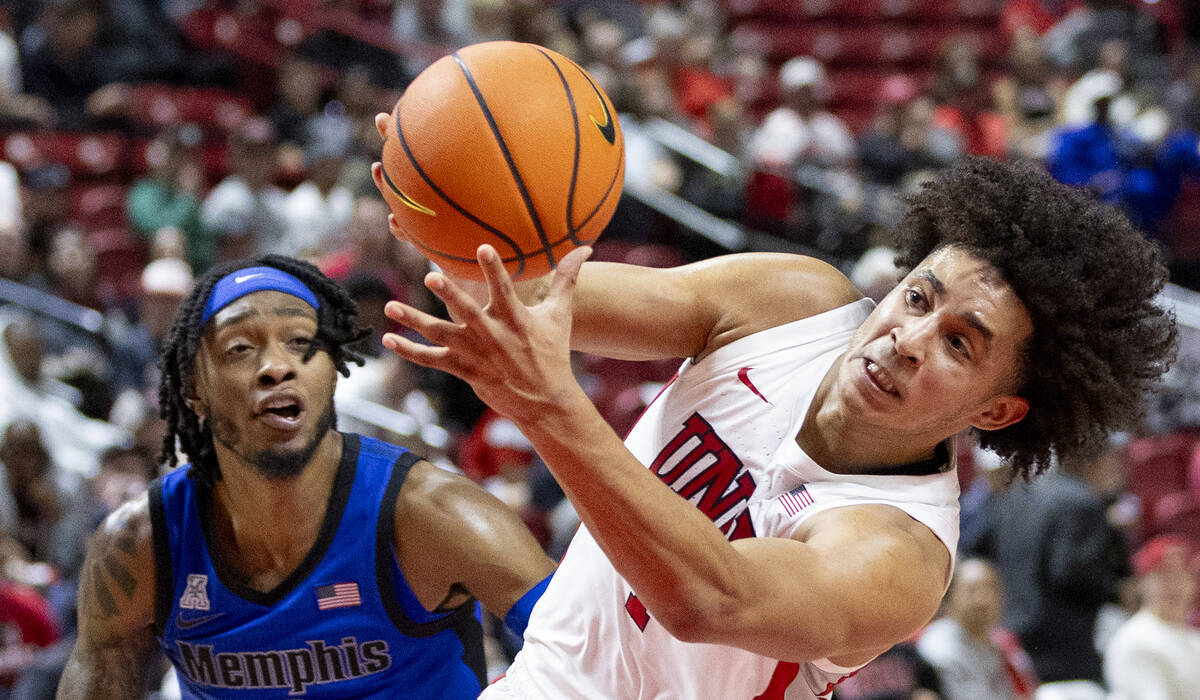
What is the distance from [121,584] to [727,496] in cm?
151

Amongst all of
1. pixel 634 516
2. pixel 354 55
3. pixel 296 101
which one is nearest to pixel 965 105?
pixel 354 55

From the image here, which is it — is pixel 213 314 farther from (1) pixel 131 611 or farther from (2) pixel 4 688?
(2) pixel 4 688

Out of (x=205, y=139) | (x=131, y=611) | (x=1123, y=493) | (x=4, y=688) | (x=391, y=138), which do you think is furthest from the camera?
(x=205, y=139)

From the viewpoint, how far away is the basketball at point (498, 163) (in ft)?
6.90

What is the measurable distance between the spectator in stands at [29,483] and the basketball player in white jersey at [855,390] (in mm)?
4322

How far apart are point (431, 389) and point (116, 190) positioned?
3471 millimetres

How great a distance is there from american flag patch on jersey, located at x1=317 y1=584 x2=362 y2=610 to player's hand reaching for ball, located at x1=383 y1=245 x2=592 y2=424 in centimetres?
130

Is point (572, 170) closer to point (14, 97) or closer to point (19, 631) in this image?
point (19, 631)

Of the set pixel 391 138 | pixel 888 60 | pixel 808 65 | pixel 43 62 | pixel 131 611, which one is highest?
pixel 391 138

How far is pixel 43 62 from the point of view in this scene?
29.7 feet

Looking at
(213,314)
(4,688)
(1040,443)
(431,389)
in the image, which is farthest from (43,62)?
(1040,443)

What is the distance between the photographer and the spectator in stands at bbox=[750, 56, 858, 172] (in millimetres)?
9820

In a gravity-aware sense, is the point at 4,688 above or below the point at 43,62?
below

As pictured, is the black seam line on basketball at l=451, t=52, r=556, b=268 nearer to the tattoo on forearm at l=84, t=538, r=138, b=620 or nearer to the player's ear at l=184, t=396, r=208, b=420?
the player's ear at l=184, t=396, r=208, b=420
